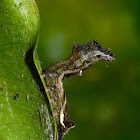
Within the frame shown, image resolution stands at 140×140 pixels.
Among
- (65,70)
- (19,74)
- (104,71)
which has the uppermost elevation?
(19,74)

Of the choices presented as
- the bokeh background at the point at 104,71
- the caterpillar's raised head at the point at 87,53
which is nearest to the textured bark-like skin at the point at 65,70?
the caterpillar's raised head at the point at 87,53

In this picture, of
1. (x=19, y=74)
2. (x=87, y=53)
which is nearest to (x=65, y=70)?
(x=87, y=53)

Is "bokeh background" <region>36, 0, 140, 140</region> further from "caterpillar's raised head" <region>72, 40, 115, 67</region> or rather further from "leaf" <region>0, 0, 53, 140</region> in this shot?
"leaf" <region>0, 0, 53, 140</region>

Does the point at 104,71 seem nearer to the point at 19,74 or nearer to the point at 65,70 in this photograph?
the point at 65,70

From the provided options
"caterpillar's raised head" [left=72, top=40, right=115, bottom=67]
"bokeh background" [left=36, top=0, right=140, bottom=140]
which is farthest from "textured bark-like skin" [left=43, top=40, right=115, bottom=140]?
"bokeh background" [left=36, top=0, right=140, bottom=140]

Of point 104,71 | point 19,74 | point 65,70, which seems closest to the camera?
point 19,74
